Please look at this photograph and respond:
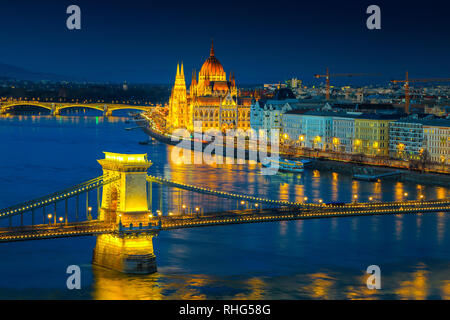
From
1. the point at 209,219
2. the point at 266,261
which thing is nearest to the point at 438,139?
the point at 266,261

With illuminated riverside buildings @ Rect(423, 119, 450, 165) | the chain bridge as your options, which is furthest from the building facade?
the chain bridge

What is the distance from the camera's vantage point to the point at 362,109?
57750 millimetres

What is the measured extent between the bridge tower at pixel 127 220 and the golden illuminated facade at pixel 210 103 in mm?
51497

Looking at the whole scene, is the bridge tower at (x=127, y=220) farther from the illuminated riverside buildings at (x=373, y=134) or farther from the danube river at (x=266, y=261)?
the illuminated riverside buildings at (x=373, y=134)

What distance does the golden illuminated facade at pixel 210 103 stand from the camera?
72188 mm

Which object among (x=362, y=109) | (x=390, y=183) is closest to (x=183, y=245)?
(x=390, y=183)

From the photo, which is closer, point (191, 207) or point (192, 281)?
point (192, 281)

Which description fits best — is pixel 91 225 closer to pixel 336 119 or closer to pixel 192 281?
pixel 192 281

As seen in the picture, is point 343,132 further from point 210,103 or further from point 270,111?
point 210,103

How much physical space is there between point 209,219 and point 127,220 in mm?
1976

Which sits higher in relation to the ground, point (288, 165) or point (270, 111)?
point (270, 111)

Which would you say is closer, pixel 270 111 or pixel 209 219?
pixel 209 219

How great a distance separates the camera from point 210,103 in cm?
7312
